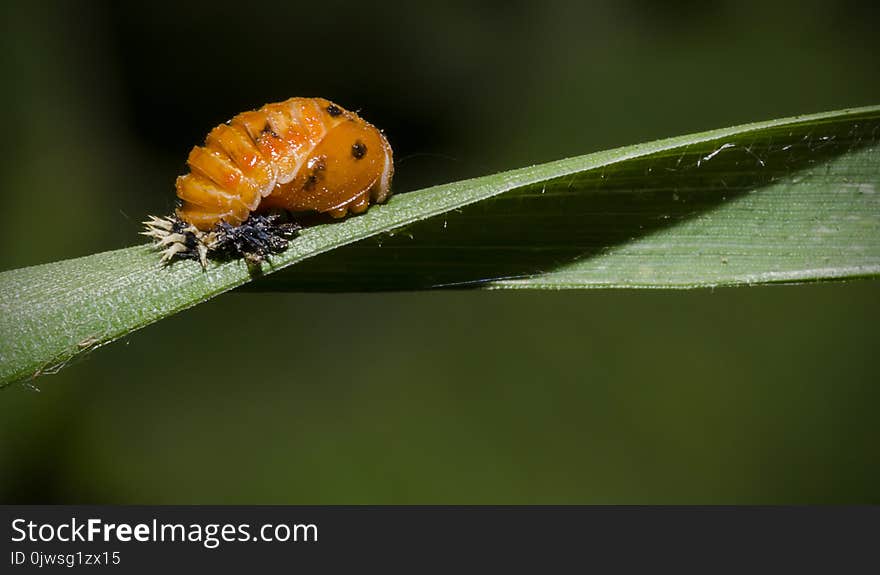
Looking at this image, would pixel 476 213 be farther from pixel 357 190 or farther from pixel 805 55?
pixel 805 55

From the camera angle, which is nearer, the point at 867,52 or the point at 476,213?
the point at 476,213

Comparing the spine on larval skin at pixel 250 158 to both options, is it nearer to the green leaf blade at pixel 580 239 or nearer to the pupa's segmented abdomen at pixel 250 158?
the pupa's segmented abdomen at pixel 250 158

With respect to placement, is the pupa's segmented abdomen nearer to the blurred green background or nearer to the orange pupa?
the orange pupa

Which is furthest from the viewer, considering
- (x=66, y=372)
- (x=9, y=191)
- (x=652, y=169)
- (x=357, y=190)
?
(x=9, y=191)

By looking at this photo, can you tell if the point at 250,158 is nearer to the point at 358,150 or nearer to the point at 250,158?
the point at 250,158

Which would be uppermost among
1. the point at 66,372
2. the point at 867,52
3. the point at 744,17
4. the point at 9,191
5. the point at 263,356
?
the point at 9,191

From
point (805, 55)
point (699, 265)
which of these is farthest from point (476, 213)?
point (805, 55)

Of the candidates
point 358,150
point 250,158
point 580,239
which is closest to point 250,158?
point 250,158
